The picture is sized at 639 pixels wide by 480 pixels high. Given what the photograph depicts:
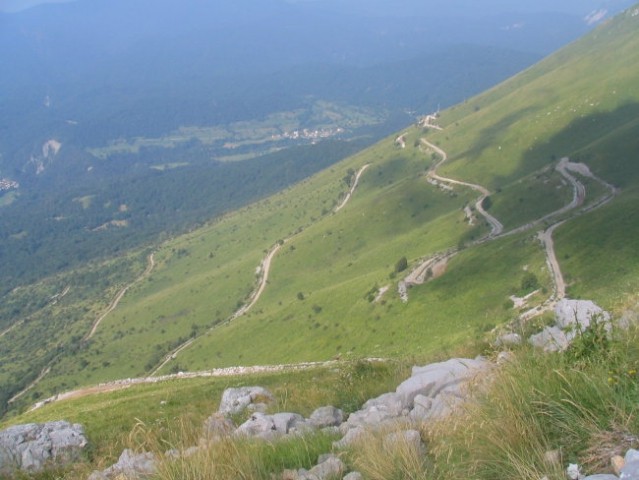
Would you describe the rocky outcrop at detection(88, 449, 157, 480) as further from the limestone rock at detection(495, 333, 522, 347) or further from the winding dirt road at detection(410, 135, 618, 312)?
the winding dirt road at detection(410, 135, 618, 312)

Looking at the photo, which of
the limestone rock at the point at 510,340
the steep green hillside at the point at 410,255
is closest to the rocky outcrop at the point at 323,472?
the limestone rock at the point at 510,340

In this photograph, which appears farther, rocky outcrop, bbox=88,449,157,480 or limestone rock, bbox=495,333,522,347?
limestone rock, bbox=495,333,522,347

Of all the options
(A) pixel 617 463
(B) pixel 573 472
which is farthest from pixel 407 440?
(A) pixel 617 463

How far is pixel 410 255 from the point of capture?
97188 mm

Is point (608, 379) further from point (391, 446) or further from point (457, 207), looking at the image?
point (457, 207)

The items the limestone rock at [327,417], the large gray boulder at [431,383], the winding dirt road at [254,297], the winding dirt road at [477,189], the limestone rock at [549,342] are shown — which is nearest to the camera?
the limestone rock at [549,342]

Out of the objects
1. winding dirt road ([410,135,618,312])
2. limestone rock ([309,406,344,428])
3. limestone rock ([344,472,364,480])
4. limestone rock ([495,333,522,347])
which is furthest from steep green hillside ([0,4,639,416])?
limestone rock ([344,472,364,480])

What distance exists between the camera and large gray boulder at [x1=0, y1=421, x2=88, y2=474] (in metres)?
10.9

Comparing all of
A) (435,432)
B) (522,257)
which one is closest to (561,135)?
(522,257)

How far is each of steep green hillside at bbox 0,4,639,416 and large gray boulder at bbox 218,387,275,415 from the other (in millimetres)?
10217

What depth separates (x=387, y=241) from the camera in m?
120

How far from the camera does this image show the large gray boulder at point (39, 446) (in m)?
10.9

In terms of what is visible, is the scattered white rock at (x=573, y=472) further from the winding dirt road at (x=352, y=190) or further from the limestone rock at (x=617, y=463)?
the winding dirt road at (x=352, y=190)

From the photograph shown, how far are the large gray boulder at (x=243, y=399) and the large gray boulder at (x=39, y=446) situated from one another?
13.0ft
